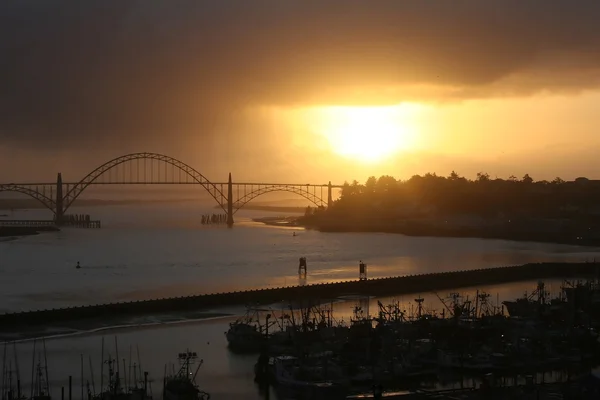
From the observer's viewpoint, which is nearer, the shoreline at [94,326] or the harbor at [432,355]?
the harbor at [432,355]

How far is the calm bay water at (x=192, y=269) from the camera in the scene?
2038cm

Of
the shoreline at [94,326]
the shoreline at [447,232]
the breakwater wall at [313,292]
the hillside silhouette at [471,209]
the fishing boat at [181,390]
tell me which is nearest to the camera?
the fishing boat at [181,390]

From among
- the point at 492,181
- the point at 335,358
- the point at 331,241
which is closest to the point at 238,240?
the point at 331,241

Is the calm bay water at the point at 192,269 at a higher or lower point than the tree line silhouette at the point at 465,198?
lower

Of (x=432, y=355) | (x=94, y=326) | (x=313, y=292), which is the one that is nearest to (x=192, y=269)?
(x=313, y=292)

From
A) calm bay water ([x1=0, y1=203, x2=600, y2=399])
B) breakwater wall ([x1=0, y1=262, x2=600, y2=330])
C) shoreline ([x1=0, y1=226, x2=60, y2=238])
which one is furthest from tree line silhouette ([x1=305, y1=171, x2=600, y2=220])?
breakwater wall ([x1=0, y1=262, x2=600, y2=330])

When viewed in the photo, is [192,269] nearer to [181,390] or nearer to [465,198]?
[181,390]

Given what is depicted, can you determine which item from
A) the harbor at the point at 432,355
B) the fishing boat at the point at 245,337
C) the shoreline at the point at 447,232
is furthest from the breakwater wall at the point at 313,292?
the shoreline at the point at 447,232

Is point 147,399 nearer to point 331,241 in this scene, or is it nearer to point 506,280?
point 506,280

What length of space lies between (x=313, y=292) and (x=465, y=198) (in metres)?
66.3

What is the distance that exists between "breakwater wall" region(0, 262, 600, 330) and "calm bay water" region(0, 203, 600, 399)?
177 centimetres

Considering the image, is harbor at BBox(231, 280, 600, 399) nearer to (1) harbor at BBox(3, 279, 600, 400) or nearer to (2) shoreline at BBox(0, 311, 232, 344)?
(1) harbor at BBox(3, 279, 600, 400)

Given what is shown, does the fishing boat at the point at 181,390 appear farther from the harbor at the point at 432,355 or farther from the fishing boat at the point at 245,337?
the fishing boat at the point at 245,337

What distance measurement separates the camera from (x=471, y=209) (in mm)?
90625
